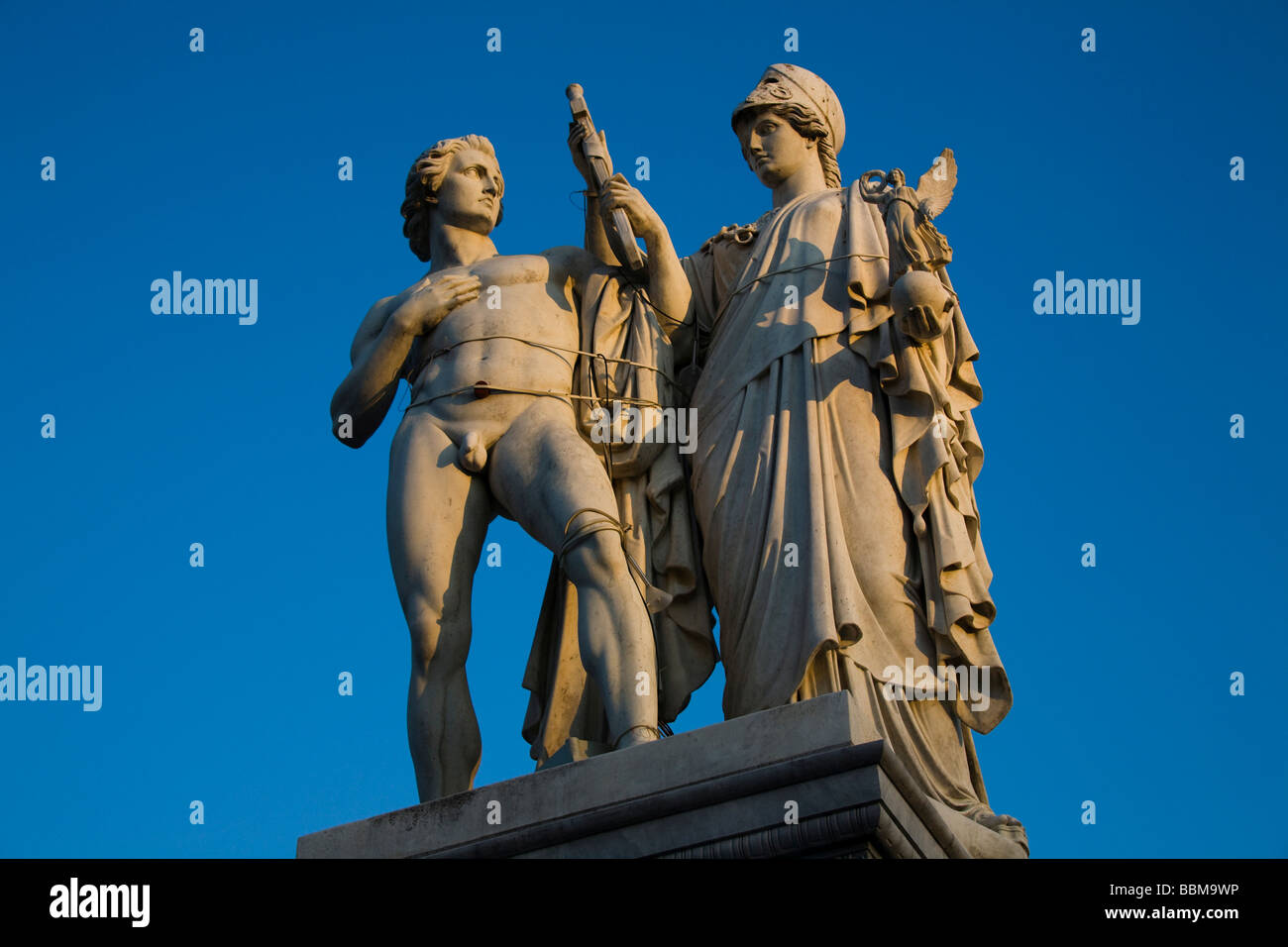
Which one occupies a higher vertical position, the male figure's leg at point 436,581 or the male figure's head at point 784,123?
the male figure's head at point 784,123

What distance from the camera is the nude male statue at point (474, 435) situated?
1094 cm

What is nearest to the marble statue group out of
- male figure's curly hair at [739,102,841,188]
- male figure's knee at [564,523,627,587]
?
male figure's knee at [564,523,627,587]

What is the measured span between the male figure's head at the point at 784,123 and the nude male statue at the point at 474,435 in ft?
3.66

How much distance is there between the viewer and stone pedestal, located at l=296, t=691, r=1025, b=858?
30.4 ft

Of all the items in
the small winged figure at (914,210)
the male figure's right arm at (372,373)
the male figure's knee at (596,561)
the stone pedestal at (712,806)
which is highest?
the small winged figure at (914,210)

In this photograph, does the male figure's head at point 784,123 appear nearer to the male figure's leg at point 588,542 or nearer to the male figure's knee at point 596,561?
the male figure's leg at point 588,542

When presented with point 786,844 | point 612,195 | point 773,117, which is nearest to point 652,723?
point 786,844

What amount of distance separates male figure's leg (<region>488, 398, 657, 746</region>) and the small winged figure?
2.17m

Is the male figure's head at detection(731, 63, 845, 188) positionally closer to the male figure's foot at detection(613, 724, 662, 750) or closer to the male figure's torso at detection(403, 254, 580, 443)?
the male figure's torso at detection(403, 254, 580, 443)

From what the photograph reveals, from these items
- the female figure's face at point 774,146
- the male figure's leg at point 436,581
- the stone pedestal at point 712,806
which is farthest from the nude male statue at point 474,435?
the female figure's face at point 774,146

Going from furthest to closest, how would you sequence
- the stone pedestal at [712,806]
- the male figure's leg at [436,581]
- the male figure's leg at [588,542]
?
the male figure's leg at [436,581] < the male figure's leg at [588,542] < the stone pedestal at [712,806]

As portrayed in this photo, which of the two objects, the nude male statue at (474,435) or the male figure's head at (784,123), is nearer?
the nude male statue at (474,435)

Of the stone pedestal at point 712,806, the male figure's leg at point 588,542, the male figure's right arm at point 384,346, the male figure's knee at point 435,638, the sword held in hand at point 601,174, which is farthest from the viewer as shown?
the sword held in hand at point 601,174
